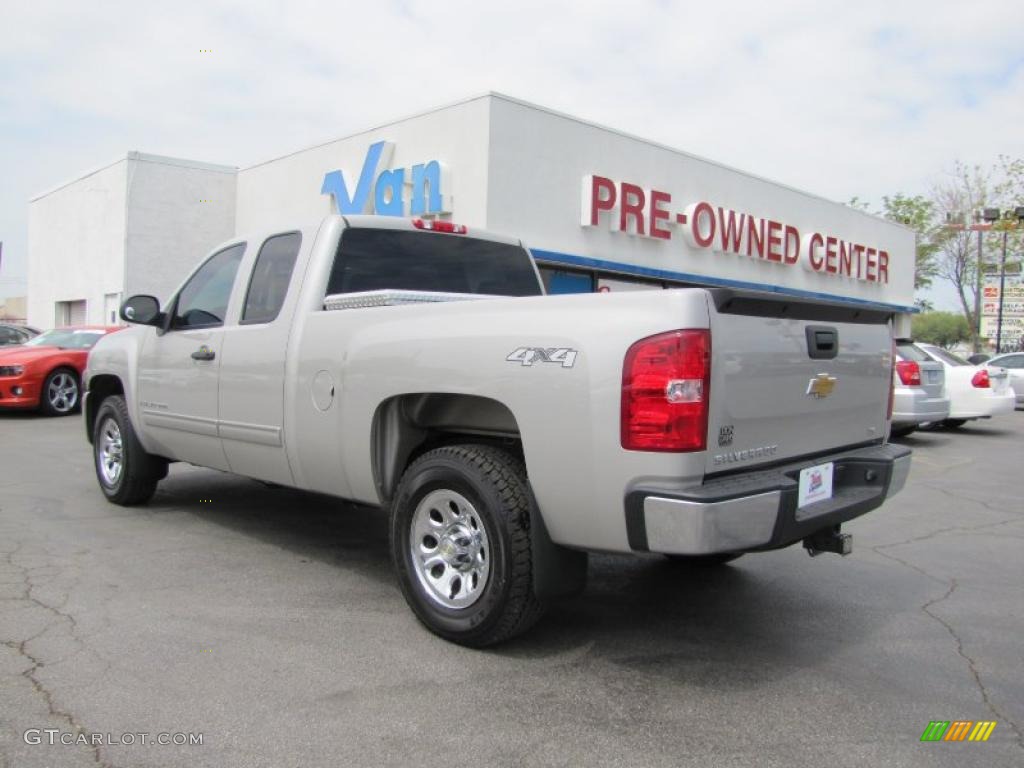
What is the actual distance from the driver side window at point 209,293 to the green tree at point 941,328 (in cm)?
7881

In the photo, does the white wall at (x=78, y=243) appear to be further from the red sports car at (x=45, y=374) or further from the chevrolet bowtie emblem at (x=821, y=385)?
the chevrolet bowtie emblem at (x=821, y=385)

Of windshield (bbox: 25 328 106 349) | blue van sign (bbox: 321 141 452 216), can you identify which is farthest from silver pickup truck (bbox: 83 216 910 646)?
blue van sign (bbox: 321 141 452 216)

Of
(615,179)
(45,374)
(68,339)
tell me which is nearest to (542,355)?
(45,374)

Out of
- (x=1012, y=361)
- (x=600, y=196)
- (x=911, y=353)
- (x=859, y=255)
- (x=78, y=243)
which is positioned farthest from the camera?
(x=859, y=255)

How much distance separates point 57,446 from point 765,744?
914cm

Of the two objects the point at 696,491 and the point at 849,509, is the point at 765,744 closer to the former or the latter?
the point at 696,491

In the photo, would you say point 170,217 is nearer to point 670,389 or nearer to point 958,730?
point 670,389

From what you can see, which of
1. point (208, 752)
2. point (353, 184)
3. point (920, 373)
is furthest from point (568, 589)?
point (353, 184)

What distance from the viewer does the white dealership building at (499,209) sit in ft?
50.6

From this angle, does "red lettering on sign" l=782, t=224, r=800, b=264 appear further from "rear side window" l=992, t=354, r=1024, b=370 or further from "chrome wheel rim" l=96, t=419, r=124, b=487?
"chrome wheel rim" l=96, t=419, r=124, b=487

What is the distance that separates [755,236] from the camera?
844 inches

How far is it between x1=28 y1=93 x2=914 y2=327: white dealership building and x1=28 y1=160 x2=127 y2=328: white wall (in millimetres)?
64

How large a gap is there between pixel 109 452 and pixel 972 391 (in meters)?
11.5

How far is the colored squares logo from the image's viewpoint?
301 cm
